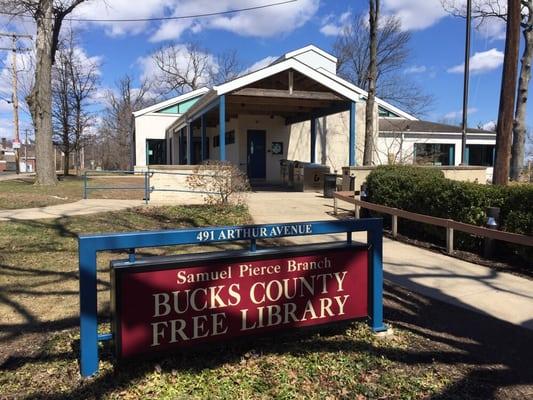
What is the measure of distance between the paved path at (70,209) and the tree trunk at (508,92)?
8626mm

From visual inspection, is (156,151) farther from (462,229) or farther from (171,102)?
(462,229)

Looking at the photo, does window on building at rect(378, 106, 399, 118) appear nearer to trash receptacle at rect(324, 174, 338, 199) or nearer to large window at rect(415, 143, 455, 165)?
large window at rect(415, 143, 455, 165)

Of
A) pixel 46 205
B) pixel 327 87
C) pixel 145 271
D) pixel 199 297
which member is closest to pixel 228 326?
pixel 199 297

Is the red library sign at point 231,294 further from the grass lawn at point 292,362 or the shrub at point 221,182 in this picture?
the shrub at point 221,182

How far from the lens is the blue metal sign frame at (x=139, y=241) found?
10.8ft

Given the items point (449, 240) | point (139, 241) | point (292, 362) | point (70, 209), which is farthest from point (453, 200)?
point (70, 209)

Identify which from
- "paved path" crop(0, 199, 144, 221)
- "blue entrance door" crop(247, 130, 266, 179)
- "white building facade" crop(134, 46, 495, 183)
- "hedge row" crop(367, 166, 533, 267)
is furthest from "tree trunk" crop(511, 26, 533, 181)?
"paved path" crop(0, 199, 144, 221)

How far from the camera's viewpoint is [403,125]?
2923cm

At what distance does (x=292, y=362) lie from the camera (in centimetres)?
389

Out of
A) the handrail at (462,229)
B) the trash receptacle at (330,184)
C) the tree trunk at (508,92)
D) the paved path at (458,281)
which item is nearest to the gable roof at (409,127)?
the trash receptacle at (330,184)

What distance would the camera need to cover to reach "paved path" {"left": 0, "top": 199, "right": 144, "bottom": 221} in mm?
11055

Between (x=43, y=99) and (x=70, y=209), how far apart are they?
33.4 feet

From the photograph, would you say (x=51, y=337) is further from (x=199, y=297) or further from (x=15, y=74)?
(x=15, y=74)

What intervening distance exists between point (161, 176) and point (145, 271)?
39.8 feet
